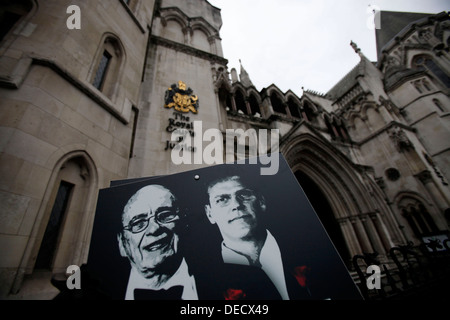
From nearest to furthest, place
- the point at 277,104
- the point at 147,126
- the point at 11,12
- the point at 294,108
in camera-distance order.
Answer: the point at 11,12 → the point at 147,126 → the point at 277,104 → the point at 294,108

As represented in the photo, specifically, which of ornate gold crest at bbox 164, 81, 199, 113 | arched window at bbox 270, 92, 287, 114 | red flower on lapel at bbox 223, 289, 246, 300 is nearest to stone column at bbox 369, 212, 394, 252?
arched window at bbox 270, 92, 287, 114

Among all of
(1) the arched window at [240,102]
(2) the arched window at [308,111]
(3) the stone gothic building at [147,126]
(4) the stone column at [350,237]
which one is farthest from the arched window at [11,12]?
(4) the stone column at [350,237]

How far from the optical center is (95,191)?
374 cm

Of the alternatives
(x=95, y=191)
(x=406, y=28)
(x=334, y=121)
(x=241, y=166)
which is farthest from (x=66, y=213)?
(x=406, y=28)

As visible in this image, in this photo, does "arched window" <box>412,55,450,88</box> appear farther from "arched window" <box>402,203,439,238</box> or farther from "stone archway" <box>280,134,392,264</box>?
"stone archway" <box>280,134,392,264</box>

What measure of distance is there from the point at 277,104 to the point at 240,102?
2862mm

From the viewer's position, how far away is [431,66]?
1748 centimetres

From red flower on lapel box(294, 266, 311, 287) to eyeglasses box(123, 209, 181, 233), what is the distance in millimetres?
1263

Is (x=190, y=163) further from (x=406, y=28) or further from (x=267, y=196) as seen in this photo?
(x=406, y=28)

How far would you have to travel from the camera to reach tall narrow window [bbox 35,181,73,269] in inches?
118

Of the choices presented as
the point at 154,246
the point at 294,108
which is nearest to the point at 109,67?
the point at 154,246

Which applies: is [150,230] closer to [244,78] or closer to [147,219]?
[147,219]

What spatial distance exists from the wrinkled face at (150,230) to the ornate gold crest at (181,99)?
5196mm
